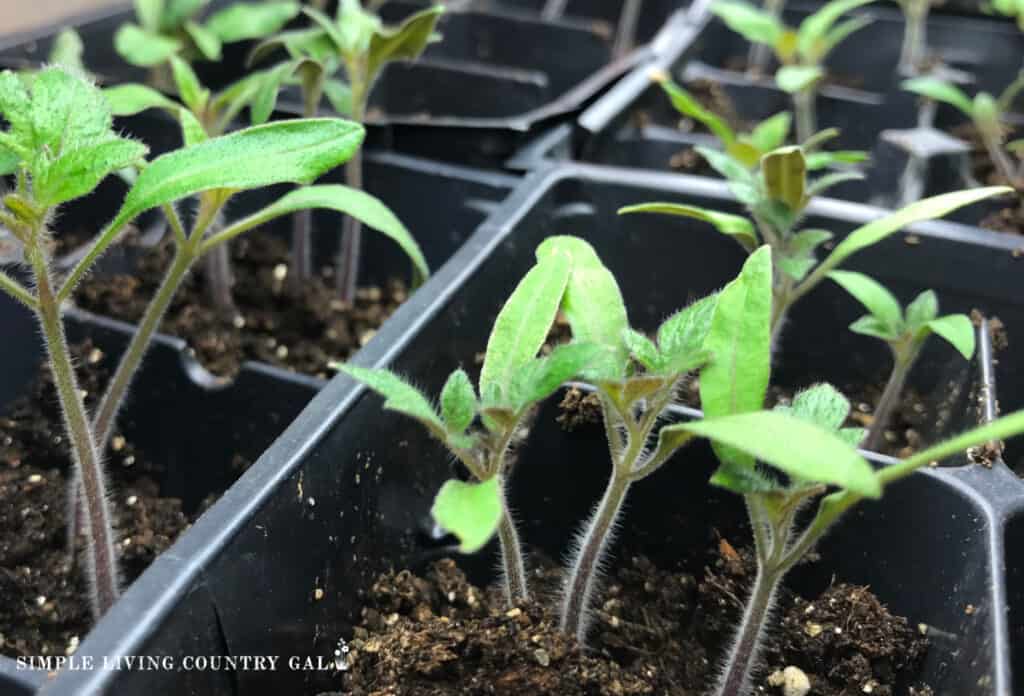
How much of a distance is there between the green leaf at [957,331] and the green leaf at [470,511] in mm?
510

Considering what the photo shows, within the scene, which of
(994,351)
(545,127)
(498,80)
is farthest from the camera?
(498,80)

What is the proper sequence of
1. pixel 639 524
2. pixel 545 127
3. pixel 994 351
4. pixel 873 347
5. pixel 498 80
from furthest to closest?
pixel 498 80, pixel 545 127, pixel 873 347, pixel 994 351, pixel 639 524

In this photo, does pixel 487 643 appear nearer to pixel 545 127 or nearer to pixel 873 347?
pixel 873 347

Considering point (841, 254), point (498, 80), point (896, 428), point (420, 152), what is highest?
point (498, 80)

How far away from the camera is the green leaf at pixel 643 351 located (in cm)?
56

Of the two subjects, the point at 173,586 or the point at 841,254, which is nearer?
the point at 173,586

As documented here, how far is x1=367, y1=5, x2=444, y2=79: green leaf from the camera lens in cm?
98

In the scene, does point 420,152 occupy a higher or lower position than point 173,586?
higher

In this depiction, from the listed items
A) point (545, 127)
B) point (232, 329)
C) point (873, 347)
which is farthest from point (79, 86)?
point (873, 347)

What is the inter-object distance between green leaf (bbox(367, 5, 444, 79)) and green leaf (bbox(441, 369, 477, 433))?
0.57 metres

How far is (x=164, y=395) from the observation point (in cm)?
99

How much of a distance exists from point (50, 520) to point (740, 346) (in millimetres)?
672

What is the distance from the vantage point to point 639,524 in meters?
0.81

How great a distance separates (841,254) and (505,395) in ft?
1.44
